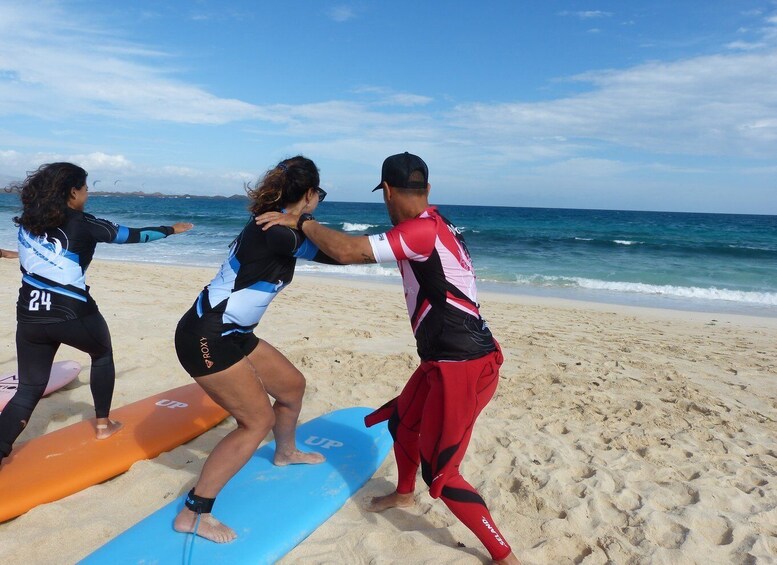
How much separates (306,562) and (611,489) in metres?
1.91

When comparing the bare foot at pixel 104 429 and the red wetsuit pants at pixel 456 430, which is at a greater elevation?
the red wetsuit pants at pixel 456 430

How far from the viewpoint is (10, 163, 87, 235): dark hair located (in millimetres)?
3322

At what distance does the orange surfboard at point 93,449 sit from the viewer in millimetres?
3320

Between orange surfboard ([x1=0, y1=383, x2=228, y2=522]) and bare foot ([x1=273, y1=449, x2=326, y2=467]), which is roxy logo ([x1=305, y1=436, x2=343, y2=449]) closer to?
bare foot ([x1=273, y1=449, x2=326, y2=467])

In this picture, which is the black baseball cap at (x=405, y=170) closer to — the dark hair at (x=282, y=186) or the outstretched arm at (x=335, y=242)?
the outstretched arm at (x=335, y=242)

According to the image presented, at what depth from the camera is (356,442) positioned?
4020 mm

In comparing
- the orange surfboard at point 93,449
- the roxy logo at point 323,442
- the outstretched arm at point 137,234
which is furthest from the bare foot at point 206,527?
the outstretched arm at point 137,234

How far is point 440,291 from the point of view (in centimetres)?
261

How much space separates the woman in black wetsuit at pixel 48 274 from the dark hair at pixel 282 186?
127 cm

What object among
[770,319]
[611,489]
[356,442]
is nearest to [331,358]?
[356,442]

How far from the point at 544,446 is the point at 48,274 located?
3382 mm

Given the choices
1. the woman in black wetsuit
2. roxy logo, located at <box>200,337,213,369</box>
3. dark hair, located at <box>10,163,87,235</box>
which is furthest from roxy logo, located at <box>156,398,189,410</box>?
roxy logo, located at <box>200,337,213,369</box>

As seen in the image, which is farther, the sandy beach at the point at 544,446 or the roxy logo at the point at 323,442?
the roxy logo at the point at 323,442

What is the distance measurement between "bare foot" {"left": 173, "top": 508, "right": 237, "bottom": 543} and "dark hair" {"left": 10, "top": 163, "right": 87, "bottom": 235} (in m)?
1.80
